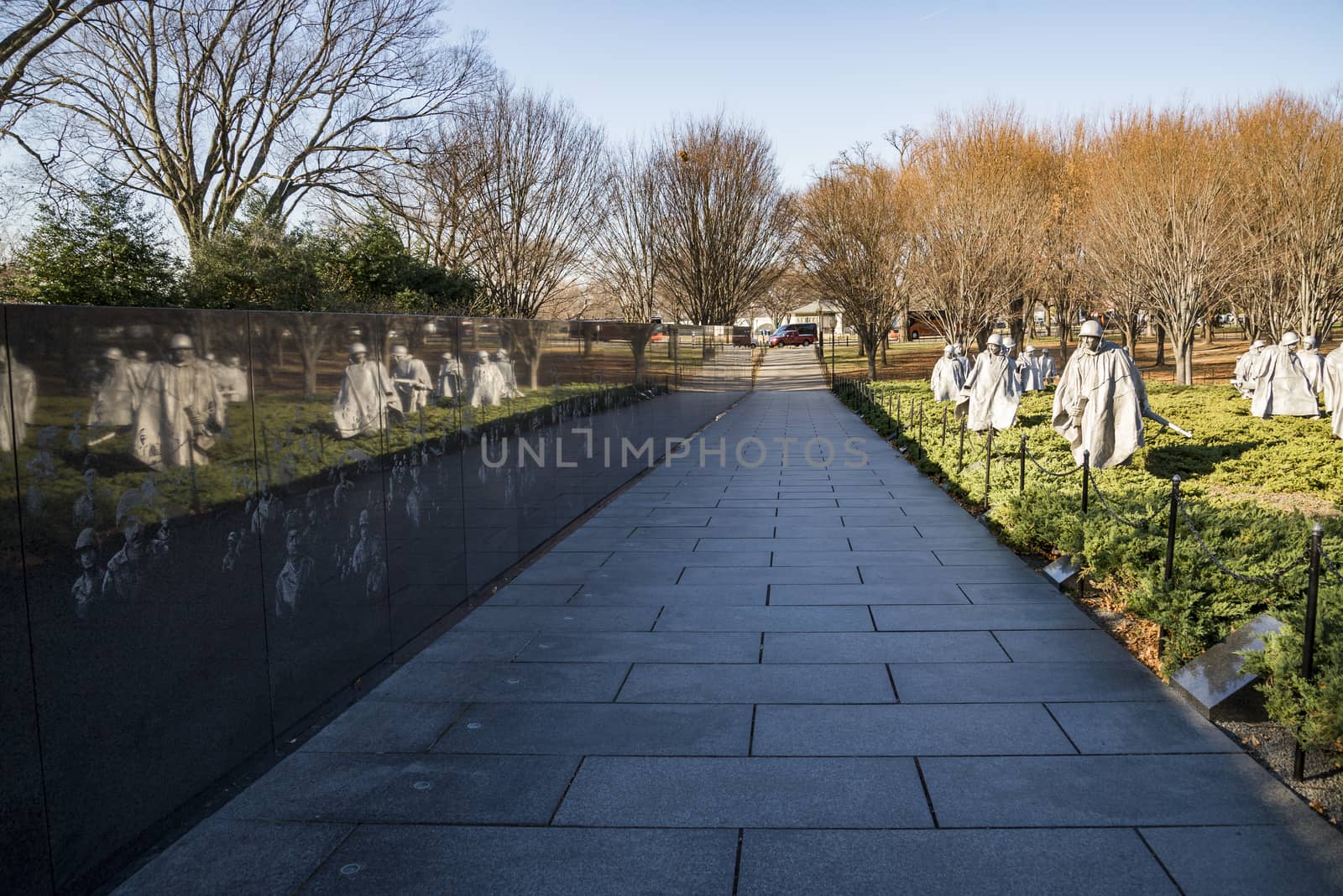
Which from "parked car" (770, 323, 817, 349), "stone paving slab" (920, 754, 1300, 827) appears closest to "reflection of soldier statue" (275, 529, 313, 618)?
"stone paving slab" (920, 754, 1300, 827)

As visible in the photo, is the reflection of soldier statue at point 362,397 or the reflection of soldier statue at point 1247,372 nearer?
the reflection of soldier statue at point 362,397

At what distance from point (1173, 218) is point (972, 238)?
537 centimetres

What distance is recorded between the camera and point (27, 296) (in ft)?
52.7

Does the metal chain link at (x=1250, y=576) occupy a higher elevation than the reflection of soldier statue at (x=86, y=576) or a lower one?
lower

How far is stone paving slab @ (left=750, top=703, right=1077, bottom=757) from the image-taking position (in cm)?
442

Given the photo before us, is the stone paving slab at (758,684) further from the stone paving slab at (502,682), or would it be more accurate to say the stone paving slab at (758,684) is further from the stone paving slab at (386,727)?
the stone paving slab at (386,727)

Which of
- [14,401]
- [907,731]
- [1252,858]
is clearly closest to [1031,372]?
[907,731]

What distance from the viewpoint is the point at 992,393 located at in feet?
52.5

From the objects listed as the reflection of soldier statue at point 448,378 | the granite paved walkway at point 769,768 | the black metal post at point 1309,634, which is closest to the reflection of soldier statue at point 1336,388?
the granite paved walkway at point 769,768

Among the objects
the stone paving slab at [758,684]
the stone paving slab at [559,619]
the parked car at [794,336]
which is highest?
the parked car at [794,336]

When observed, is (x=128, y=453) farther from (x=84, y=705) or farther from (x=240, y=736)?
(x=240, y=736)

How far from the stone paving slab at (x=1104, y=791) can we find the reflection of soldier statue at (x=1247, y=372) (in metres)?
21.4

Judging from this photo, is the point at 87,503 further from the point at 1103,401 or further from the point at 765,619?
the point at 1103,401

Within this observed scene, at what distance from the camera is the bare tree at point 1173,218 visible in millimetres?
27016
